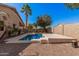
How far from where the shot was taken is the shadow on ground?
7410 mm

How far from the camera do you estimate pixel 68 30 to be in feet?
25.8

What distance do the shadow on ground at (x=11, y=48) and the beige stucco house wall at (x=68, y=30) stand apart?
1231 millimetres

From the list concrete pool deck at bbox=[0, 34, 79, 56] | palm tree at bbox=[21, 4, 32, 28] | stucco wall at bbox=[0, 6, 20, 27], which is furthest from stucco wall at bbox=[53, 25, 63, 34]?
stucco wall at bbox=[0, 6, 20, 27]

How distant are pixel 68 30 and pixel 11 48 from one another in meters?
2.06

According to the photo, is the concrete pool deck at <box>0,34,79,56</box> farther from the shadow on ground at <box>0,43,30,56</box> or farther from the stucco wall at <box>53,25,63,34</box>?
the stucco wall at <box>53,25,63,34</box>

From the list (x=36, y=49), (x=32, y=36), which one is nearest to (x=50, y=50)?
(x=36, y=49)

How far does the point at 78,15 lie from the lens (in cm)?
748

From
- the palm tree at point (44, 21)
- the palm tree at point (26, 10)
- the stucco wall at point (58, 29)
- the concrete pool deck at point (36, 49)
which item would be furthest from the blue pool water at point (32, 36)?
the palm tree at point (26, 10)

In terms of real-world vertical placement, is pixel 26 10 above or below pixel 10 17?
above

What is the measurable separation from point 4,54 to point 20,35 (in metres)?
0.86

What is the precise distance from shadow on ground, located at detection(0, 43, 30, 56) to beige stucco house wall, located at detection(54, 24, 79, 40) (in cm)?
123

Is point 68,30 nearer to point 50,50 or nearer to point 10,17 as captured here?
point 50,50

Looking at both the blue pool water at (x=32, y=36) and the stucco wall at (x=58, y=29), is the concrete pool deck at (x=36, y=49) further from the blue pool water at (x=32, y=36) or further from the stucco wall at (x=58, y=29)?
the stucco wall at (x=58, y=29)

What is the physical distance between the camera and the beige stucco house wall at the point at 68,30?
763 centimetres
